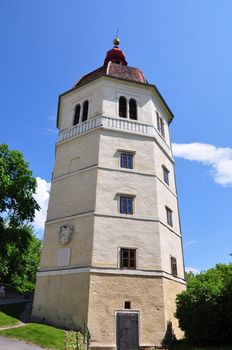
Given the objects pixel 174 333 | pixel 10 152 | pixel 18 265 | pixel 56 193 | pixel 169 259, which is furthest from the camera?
pixel 18 265

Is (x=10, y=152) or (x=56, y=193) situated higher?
(x=10, y=152)

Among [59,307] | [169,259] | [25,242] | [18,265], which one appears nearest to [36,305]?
[59,307]

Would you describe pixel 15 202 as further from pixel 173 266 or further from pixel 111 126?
pixel 173 266

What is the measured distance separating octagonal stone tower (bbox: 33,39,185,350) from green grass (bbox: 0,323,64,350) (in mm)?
1226

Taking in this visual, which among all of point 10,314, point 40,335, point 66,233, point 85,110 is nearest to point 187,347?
point 40,335

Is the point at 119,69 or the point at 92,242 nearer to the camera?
the point at 92,242

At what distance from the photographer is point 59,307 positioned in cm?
1670

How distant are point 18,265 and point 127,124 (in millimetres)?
17155

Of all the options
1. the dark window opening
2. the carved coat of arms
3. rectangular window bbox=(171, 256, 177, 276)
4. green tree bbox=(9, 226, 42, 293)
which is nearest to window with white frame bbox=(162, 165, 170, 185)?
rectangular window bbox=(171, 256, 177, 276)

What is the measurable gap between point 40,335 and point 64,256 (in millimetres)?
4684

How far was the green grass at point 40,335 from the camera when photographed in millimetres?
13500

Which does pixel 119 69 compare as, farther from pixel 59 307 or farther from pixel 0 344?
pixel 0 344

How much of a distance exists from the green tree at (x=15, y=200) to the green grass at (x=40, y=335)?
340 inches

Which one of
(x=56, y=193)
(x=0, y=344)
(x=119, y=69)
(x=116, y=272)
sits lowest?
(x=0, y=344)
